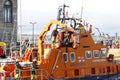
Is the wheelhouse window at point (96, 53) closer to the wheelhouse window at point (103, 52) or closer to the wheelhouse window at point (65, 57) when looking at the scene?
the wheelhouse window at point (103, 52)

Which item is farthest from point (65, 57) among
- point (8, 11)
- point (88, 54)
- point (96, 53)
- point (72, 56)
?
point (8, 11)

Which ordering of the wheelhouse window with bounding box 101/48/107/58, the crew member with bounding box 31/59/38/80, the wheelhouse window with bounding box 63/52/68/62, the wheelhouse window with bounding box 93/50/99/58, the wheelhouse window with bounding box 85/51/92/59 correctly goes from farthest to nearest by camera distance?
1. the wheelhouse window with bounding box 101/48/107/58
2. the wheelhouse window with bounding box 93/50/99/58
3. the wheelhouse window with bounding box 85/51/92/59
4. the wheelhouse window with bounding box 63/52/68/62
5. the crew member with bounding box 31/59/38/80

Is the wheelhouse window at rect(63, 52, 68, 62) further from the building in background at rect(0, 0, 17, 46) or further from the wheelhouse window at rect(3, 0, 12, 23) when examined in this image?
the wheelhouse window at rect(3, 0, 12, 23)

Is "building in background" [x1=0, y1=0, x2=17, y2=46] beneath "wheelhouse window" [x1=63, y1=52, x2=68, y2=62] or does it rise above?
above

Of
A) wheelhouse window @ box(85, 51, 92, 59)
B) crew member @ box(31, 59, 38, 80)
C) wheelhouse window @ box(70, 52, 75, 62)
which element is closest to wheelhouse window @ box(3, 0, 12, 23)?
wheelhouse window @ box(85, 51, 92, 59)

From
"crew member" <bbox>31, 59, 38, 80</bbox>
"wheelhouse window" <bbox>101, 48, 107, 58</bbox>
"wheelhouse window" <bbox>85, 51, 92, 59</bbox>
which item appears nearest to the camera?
"crew member" <bbox>31, 59, 38, 80</bbox>

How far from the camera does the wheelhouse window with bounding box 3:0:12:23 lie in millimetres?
55031

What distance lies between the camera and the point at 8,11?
184 ft

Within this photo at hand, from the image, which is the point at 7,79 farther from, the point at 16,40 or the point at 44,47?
the point at 16,40

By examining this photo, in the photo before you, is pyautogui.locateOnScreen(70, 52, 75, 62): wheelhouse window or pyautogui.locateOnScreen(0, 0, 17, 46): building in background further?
pyautogui.locateOnScreen(0, 0, 17, 46): building in background

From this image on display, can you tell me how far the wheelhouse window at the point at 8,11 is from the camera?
5503 cm

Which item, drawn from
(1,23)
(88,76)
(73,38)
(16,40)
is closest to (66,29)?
(73,38)

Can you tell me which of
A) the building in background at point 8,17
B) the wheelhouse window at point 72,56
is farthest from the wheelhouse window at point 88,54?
the building in background at point 8,17

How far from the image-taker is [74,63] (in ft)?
77.4
